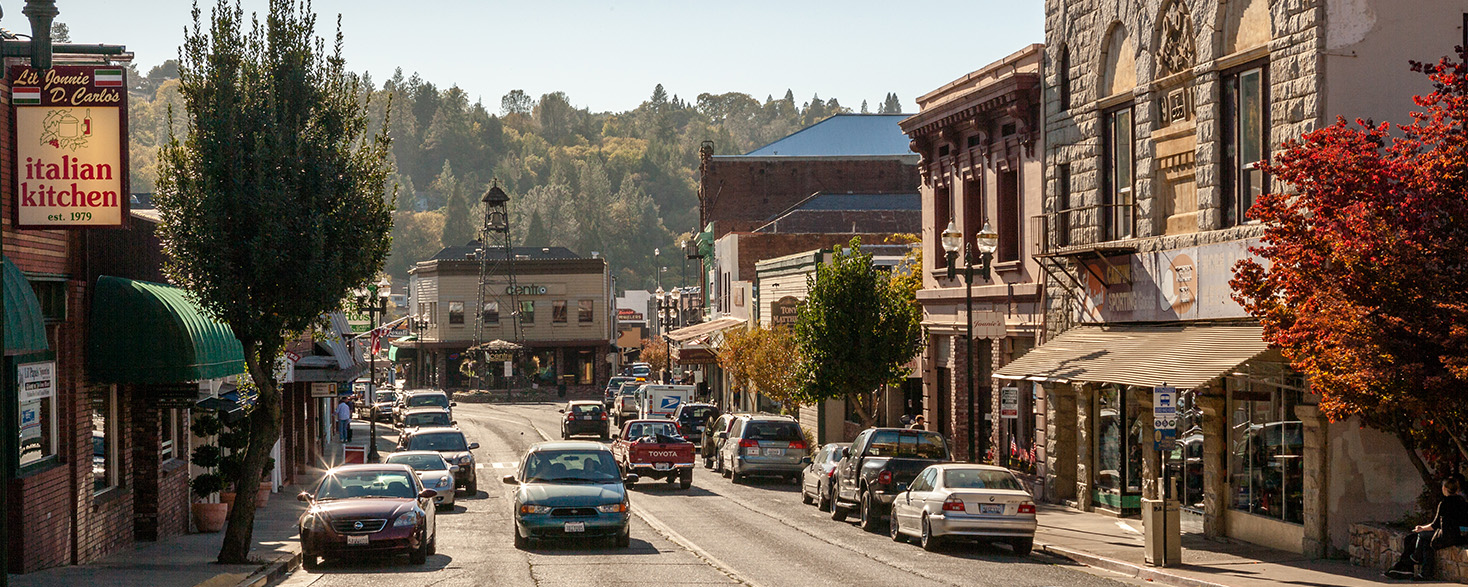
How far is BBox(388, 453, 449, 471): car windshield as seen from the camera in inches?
1204

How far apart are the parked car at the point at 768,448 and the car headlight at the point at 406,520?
61.6 feet

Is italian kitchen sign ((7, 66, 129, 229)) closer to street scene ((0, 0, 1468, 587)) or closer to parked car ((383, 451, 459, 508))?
street scene ((0, 0, 1468, 587))

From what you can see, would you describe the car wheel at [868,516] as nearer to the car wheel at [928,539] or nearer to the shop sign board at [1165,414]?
the car wheel at [928,539]

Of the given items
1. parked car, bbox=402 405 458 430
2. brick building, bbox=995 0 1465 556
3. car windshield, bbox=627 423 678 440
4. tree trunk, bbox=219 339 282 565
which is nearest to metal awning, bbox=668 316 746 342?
parked car, bbox=402 405 458 430

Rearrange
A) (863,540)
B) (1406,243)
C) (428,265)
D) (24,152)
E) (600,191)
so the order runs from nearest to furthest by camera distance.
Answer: (1406,243) → (24,152) → (863,540) → (428,265) → (600,191)

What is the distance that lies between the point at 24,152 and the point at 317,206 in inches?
153

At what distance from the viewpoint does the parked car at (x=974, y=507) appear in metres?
23.0

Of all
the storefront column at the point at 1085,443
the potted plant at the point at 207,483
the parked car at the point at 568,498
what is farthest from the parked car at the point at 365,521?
the storefront column at the point at 1085,443

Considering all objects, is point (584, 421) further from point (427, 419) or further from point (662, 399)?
point (427, 419)

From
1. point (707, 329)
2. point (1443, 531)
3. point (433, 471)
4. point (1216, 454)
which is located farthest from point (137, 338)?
point (707, 329)

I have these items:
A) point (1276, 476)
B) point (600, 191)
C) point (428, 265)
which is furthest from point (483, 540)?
point (600, 191)

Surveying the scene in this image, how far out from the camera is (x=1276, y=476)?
23.2m

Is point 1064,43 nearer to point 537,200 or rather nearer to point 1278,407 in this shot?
point 1278,407

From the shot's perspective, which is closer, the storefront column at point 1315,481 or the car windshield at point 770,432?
the storefront column at point 1315,481
